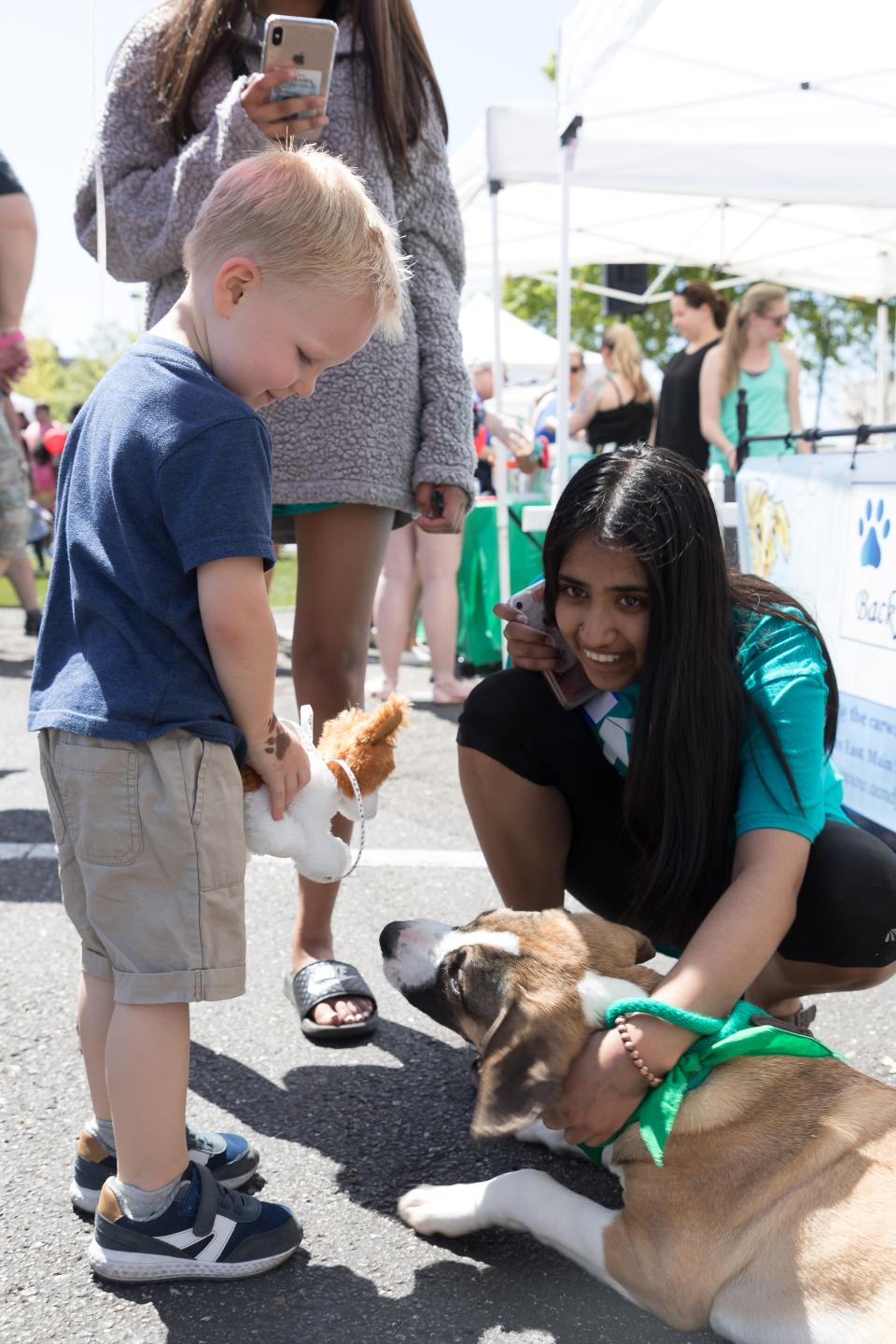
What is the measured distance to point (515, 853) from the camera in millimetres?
2592

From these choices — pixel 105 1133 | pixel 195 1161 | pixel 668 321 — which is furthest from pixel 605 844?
pixel 668 321

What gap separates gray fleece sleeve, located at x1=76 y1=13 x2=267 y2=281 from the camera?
2496 millimetres

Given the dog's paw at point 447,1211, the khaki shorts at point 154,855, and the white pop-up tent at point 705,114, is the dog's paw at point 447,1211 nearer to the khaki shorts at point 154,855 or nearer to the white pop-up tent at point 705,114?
the khaki shorts at point 154,855

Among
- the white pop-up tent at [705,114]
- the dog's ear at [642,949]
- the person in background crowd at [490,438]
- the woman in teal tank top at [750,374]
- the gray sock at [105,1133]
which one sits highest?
the white pop-up tent at [705,114]

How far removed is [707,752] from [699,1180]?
0.72m

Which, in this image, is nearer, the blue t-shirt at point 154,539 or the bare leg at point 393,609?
the blue t-shirt at point 154,539

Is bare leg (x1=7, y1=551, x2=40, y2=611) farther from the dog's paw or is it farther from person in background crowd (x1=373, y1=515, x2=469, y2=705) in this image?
the dog's paw

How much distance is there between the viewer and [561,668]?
2.58 m

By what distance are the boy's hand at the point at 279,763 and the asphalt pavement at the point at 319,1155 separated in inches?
29.2

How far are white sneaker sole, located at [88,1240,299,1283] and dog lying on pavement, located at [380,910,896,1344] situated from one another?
1.04ft

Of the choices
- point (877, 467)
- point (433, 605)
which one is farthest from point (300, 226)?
point (433, 605)

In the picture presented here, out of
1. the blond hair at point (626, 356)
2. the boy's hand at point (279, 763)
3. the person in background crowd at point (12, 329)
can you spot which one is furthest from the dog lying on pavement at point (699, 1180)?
the blond hair at point (626, 356)

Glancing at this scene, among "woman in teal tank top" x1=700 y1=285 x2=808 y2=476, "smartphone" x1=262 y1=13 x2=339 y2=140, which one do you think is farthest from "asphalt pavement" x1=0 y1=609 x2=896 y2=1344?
"woman in teal tank top" x1=700 y1=285 x2=808 y2=476

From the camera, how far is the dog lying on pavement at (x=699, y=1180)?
1.78 meters
